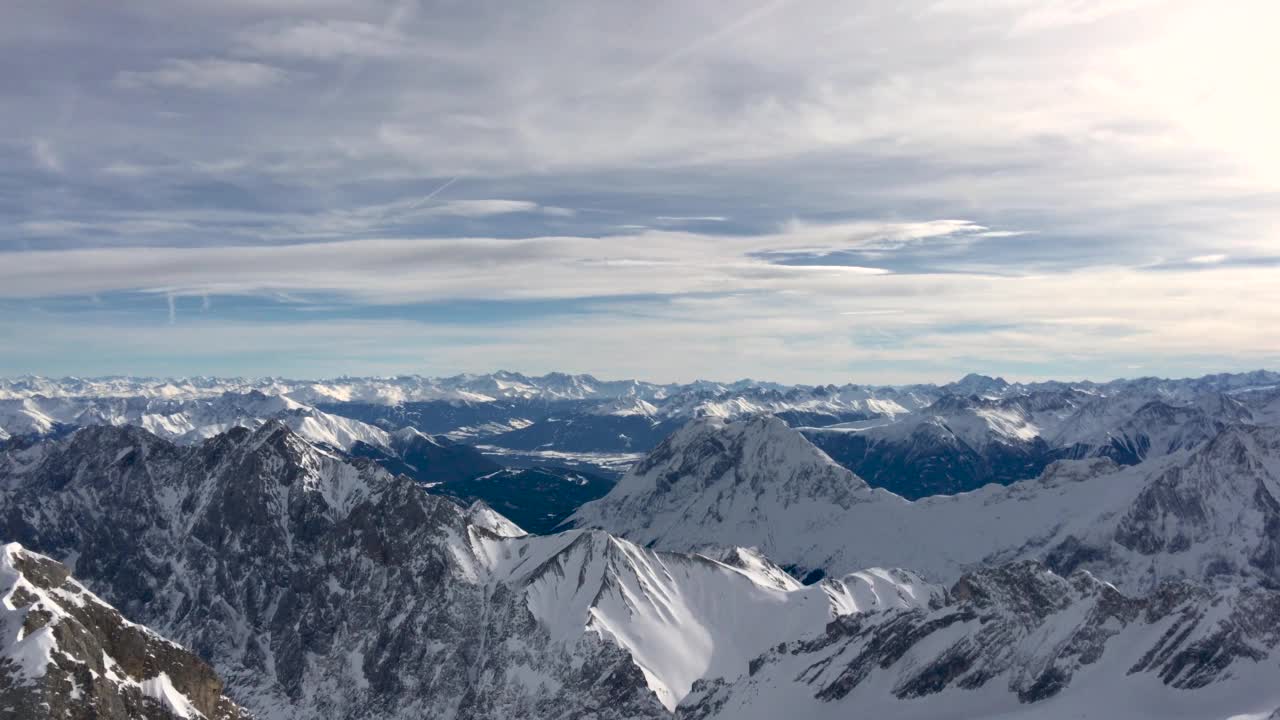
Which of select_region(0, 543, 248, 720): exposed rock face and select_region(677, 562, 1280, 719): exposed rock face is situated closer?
select_region(0, 543, 248, 720): exposed rock face

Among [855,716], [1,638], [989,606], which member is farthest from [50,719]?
[989,606]

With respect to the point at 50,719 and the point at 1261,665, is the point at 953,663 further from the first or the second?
the point at 50,719

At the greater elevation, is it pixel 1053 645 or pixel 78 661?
pixel 78 661

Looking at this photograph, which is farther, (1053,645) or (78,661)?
(1053,645)

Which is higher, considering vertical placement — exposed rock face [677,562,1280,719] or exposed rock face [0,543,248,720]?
exposed rock face [0,543,248,720]

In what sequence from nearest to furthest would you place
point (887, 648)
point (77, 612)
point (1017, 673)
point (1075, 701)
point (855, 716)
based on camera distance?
point (77, 612) < point (1075, 701) < point (1017, 673) < point (855, 716) < point (887, 648)
